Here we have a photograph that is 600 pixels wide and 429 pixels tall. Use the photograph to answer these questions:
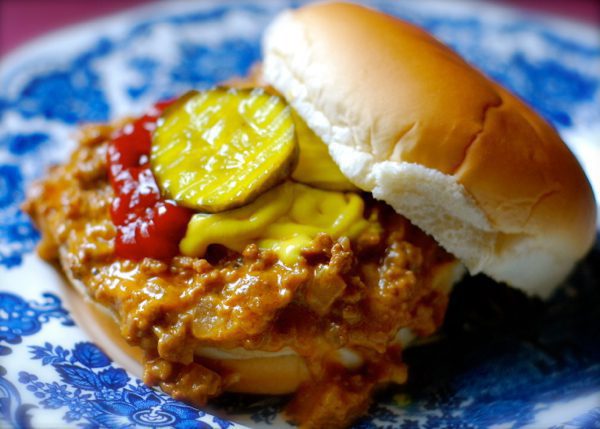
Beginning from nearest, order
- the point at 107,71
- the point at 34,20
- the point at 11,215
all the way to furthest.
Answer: the point at 11,215
the point at 107,71
the point at 34,20

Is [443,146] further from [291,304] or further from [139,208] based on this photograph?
[139,208]

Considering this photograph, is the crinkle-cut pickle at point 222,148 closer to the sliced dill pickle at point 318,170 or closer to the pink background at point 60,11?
the sliced dill pickle at point 318,170

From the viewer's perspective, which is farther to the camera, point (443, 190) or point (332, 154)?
point (332, 154)

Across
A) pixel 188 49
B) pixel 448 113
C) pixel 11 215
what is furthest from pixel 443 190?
pixel 188 49

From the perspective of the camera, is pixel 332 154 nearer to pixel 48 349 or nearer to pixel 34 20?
pixel 48 349

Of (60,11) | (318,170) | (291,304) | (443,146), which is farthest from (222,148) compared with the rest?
(60,11)
